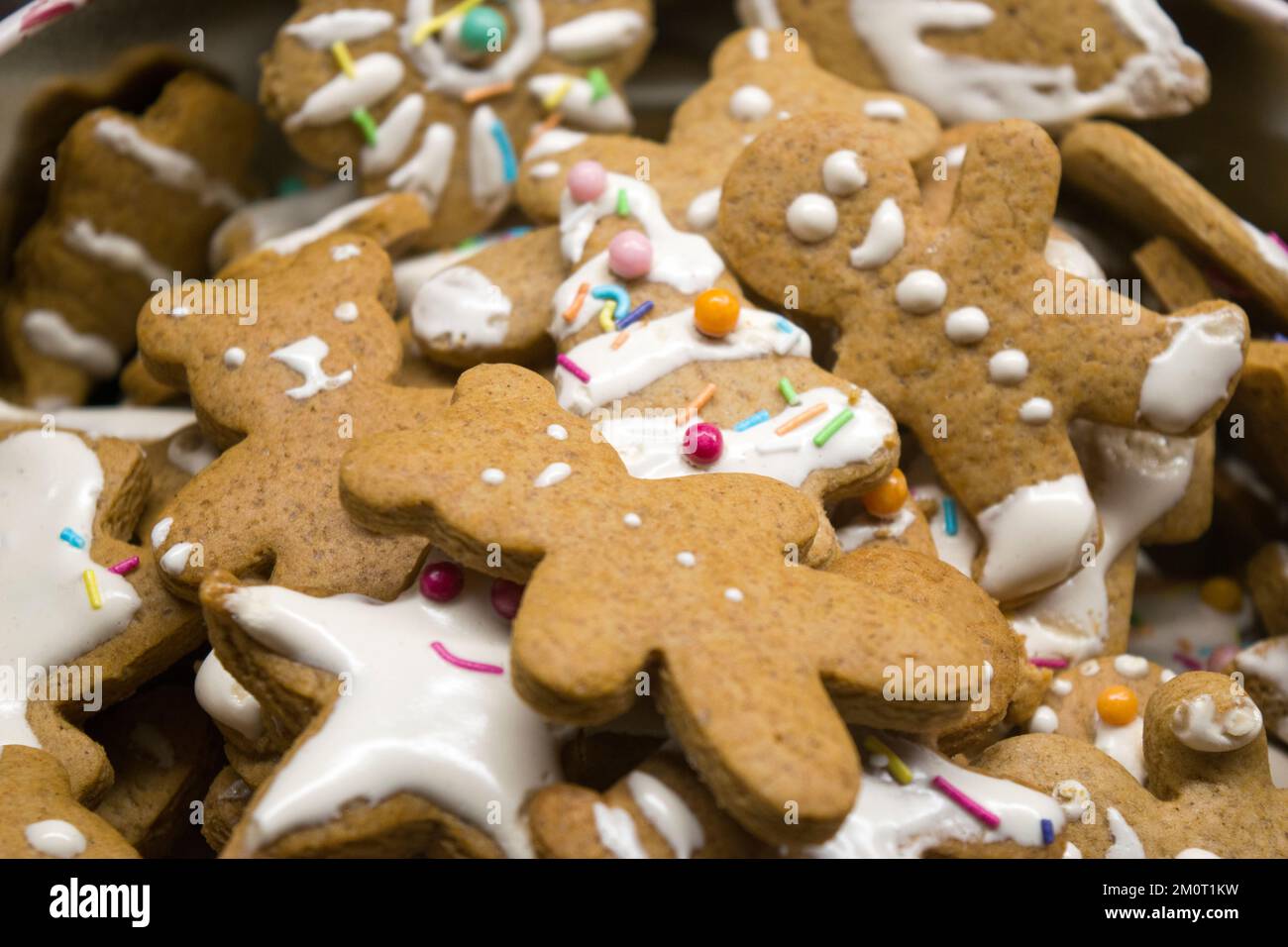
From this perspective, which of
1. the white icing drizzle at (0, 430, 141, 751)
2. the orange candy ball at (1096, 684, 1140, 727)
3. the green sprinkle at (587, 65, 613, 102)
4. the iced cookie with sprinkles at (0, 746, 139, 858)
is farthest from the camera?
the green sprinkle at (587, 65, 613, 102)

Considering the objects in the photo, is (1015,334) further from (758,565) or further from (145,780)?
(145,780)

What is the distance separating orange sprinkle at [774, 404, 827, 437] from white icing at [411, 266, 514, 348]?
0.39 m

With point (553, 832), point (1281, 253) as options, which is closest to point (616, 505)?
point (553, 832)

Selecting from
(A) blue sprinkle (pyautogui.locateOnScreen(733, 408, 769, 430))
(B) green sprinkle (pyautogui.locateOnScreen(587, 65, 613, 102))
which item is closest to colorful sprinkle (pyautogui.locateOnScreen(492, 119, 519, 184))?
(B) green sprinkle (pyautogui.locateOnScreen(587, 65, 613, 102))

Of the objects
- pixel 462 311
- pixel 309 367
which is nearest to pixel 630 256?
pixel 462 311

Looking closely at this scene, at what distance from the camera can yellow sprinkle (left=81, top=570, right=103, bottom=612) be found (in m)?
1.37

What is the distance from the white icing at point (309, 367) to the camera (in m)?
1.44

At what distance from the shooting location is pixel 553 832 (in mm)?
1083

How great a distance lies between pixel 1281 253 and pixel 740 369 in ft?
2.34

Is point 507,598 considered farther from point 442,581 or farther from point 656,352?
point 656,352

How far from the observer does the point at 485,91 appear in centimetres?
181

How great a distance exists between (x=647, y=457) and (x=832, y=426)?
0.67 feet

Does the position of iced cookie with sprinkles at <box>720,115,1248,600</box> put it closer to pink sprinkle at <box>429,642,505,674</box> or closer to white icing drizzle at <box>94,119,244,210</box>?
pink sprinkle at <box>429,642,505,674</box>

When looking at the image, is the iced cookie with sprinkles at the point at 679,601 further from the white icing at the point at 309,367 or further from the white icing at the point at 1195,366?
the white icing at the point at 1195,366
